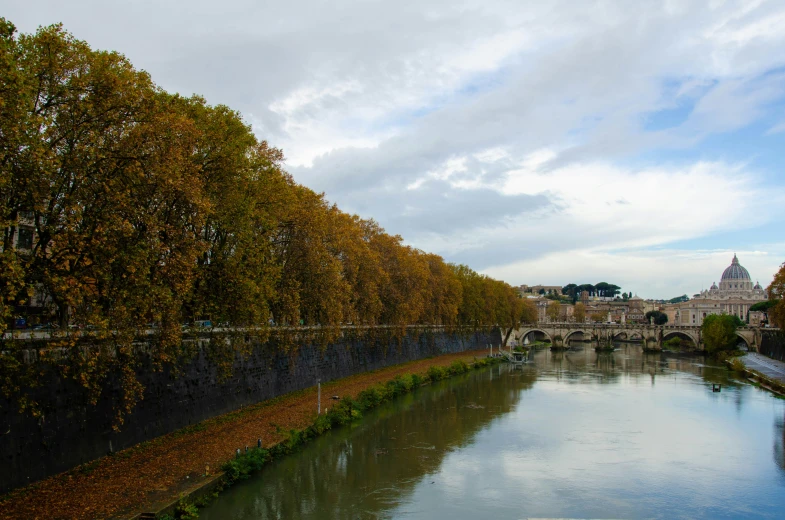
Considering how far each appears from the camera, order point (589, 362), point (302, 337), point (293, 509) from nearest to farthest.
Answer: point (293, 509), point (302, 337), point (589, 362)

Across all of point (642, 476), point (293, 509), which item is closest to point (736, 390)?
point (642, 476)

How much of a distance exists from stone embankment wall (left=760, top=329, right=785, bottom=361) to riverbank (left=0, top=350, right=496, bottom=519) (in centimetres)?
5441

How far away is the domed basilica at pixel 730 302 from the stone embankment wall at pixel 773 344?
279 ft

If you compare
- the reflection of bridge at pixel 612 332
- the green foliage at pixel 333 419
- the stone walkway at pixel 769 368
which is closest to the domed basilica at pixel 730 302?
the reflection of bridge at pixel 612 332

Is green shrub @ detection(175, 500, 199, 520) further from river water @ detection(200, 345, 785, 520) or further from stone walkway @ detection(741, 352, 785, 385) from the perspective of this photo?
stone walkway @ detection(741, 352, 785, 385)

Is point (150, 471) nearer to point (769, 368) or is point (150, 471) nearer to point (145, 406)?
point (145, 406)

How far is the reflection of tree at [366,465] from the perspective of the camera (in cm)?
1608

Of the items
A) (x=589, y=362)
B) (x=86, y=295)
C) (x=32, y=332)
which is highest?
(x=86, y=295)

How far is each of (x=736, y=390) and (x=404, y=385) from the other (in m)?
23.1

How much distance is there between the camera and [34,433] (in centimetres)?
A: 1488

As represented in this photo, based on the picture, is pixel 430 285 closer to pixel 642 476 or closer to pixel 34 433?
pixel 642 476

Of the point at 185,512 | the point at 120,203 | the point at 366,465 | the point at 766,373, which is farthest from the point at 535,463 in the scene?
the point at 766,373

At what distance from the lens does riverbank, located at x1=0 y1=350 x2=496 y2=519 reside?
43.0ft

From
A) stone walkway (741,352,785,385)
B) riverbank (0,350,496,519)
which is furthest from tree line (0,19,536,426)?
stone walkway (741,352,785,385)
